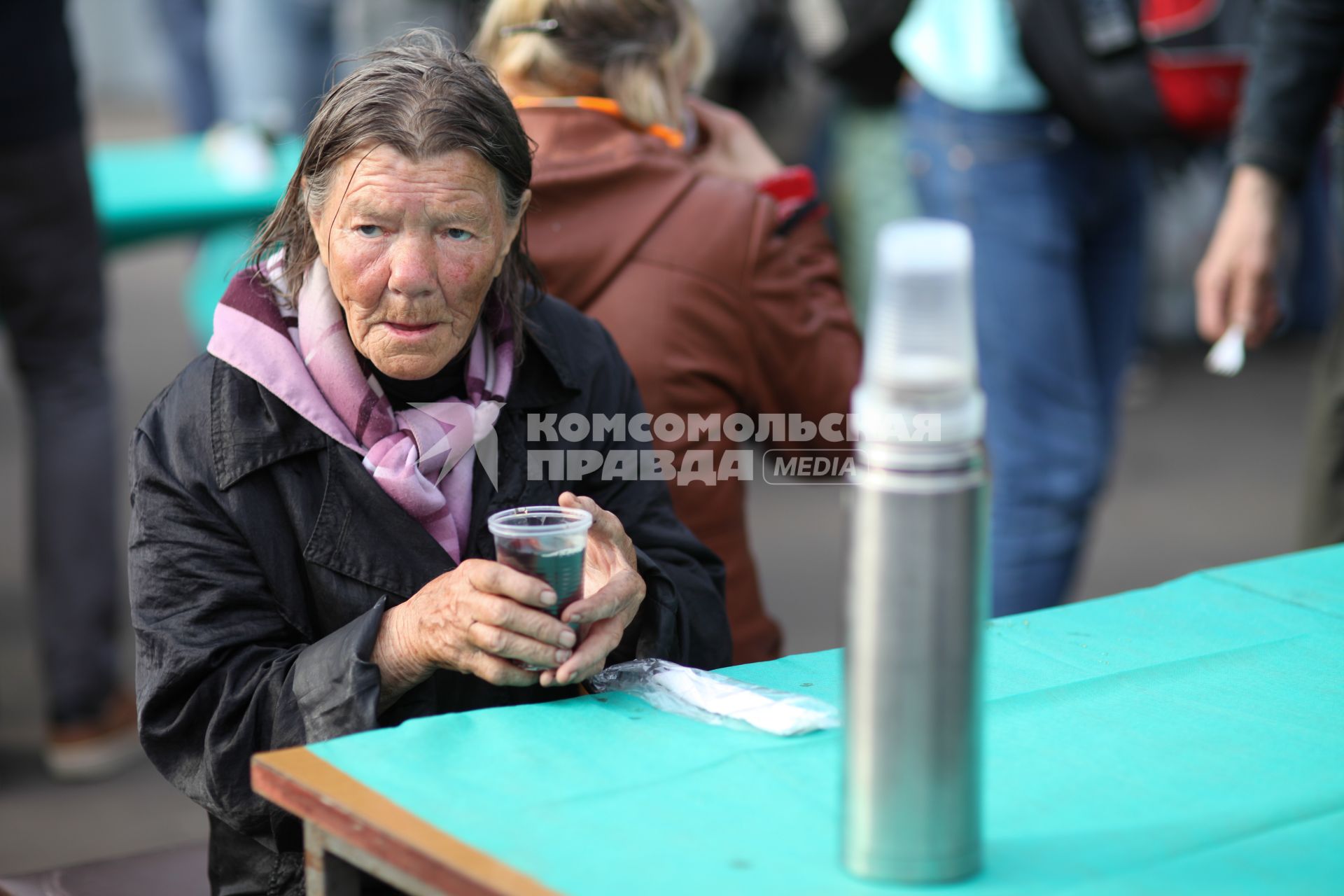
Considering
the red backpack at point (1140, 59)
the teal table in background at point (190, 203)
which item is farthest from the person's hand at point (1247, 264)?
the teal table in background at point (190, 203)

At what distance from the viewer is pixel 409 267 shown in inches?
67.5

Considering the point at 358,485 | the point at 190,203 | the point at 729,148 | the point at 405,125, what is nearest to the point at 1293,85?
the point at 729,148

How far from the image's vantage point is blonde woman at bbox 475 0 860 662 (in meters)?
2.35

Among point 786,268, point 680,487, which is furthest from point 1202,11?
point 680,487

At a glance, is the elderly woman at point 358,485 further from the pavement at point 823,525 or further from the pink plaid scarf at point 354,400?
the pavement at point 823,525

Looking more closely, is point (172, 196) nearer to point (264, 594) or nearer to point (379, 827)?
point (264, 594)

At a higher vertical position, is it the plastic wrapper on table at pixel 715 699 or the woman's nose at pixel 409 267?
the woman's nose at pixel 409 267

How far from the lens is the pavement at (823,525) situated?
3316mm

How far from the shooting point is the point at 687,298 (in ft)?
7.69

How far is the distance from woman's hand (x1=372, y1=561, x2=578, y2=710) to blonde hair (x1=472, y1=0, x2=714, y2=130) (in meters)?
1.17

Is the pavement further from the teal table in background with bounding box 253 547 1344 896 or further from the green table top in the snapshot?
the teal table in background with bounding box 253 547 1344 896

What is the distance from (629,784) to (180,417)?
693 mm

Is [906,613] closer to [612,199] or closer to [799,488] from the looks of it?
[612,199]

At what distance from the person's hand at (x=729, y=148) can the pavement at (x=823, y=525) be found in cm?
64
